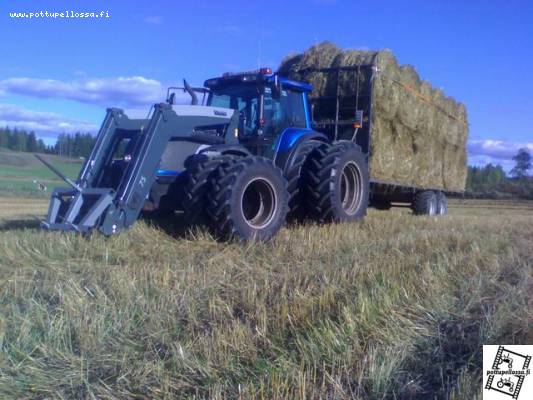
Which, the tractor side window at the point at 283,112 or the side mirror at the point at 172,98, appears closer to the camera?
the tractor side window at the point at 283,112

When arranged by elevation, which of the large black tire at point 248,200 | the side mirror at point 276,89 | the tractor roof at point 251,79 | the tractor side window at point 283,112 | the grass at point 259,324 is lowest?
the grass at point 259,324

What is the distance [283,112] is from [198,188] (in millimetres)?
2628

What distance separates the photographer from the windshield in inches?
359

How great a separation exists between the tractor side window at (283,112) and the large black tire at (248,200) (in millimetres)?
1349

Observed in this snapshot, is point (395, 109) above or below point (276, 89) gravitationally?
above

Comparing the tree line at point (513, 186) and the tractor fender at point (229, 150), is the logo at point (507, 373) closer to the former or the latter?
the tractor fender at point (229, 150)

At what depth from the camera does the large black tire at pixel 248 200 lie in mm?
7141

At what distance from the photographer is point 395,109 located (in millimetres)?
11664

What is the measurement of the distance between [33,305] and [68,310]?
329mm

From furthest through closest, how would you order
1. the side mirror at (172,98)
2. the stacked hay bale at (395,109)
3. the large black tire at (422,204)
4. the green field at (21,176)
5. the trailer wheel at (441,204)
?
the green field at (21,176)
the trailer wheel at (441,204)
the large black tire at (422,204)
the stacked hay bale at (395,109)
the side mirror at (172,98)

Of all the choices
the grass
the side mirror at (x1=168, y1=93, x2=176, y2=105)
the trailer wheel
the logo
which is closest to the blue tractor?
the side mirror at (x1=168, y1=93, x2=176, y2=105)

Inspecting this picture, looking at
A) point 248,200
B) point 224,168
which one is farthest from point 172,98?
point 224,168

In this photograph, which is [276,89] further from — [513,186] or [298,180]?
[513,186]

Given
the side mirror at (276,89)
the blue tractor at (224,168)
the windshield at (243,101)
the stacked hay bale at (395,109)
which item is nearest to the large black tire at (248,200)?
the blue tractor at (224,168)
